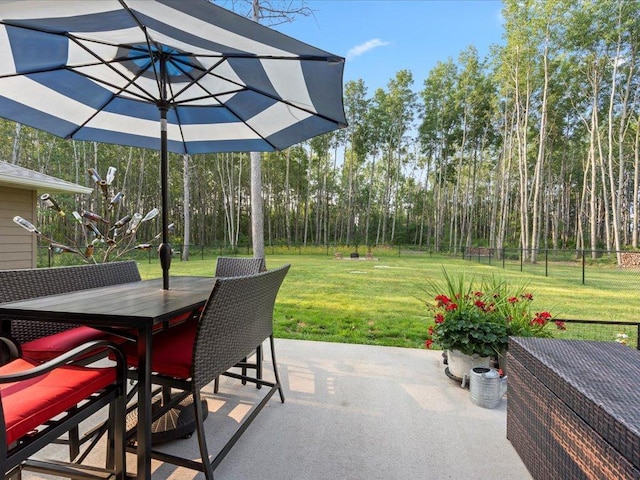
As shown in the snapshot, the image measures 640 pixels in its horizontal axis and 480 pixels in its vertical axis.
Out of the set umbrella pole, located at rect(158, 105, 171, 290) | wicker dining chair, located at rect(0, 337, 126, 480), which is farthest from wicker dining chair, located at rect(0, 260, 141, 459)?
umbrella pole, located at rect(158, 105, 171, 290)

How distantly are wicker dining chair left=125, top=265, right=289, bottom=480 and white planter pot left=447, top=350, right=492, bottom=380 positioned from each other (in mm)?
1416

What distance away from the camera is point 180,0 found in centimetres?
109

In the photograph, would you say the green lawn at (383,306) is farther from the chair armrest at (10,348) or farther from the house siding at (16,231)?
the house siding at (16,231)

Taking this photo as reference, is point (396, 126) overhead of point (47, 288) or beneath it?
overhead

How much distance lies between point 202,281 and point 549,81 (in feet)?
55.9

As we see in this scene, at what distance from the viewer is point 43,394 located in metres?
0.98

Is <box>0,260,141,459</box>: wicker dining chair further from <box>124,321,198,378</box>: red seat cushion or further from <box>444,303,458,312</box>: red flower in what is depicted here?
<box>444,303,458,312</box>: red flower

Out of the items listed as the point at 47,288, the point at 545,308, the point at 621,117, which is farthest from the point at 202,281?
the point at 621,117

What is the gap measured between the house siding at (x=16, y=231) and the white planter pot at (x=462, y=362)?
5.67 m

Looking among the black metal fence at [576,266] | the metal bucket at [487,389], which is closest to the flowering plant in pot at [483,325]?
the metal bucket at [487,389]

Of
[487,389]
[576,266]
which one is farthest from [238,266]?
[576,266]

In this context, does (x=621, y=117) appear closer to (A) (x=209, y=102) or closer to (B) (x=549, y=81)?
(B) (x=549, y=81)

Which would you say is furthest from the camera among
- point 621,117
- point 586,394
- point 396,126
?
point 396,126

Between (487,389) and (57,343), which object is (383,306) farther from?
(57,343)
